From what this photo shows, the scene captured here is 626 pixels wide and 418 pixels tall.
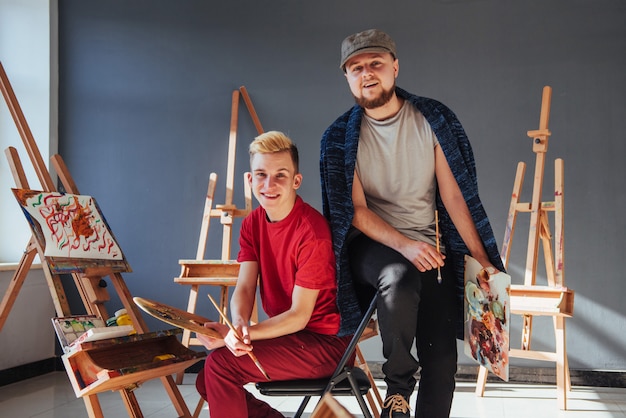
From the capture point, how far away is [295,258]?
2043mm

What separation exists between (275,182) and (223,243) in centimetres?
233

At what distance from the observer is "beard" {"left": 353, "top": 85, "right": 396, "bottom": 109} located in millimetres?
2182

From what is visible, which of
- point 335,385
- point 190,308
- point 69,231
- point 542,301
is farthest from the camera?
point 190,308

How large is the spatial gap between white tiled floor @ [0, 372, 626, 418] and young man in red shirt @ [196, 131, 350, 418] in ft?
4.80

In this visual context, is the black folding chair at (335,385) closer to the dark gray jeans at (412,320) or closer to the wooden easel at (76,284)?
the dark gray jeans at (412,320)

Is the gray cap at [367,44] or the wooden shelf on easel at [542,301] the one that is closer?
the gray cap at [367,44]

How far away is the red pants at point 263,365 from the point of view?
6.27ft

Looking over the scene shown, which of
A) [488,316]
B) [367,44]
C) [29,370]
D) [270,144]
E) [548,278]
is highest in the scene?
[367,44]

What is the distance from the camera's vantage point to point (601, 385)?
13.9ft

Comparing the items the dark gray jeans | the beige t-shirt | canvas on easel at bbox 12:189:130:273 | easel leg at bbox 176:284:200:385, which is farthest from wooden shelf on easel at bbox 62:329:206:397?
easel leg at bbox 176:284:200:385

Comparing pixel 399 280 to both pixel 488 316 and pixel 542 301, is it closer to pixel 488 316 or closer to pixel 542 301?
pixel 488 316

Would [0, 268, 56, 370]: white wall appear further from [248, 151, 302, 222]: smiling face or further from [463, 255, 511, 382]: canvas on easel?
[463, 255, 511, 382]: canvas on easel

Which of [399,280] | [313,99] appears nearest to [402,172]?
[399,280]

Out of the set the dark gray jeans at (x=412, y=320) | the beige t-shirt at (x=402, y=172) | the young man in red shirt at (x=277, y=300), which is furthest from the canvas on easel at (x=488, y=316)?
the young man in red shirt at (x=277, y=300)
